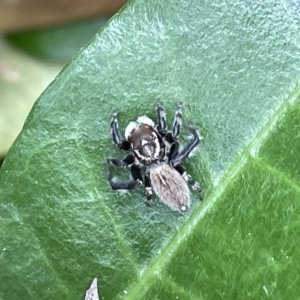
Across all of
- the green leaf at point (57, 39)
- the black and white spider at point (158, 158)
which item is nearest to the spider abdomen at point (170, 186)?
the black and white spider at point (158, 158)

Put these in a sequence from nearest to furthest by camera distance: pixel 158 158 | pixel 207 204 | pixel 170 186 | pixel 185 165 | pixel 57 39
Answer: pixel 207 204 < pixel 185 165 < pixel 170 186 < pixel 158 158 < pixel 57 39

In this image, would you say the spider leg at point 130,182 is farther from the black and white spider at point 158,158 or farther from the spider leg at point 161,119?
the spider leg at point 161,119

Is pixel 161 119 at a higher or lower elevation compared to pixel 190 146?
higher

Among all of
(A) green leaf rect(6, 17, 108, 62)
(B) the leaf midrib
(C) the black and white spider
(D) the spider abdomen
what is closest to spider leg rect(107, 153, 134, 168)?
(C) the black and white spider

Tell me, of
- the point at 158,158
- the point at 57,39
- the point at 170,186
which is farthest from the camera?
the point at 57,39

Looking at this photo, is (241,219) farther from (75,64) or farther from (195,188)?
(75,64)

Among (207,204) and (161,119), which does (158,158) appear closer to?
(161,119)

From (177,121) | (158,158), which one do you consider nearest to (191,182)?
(177,121)
